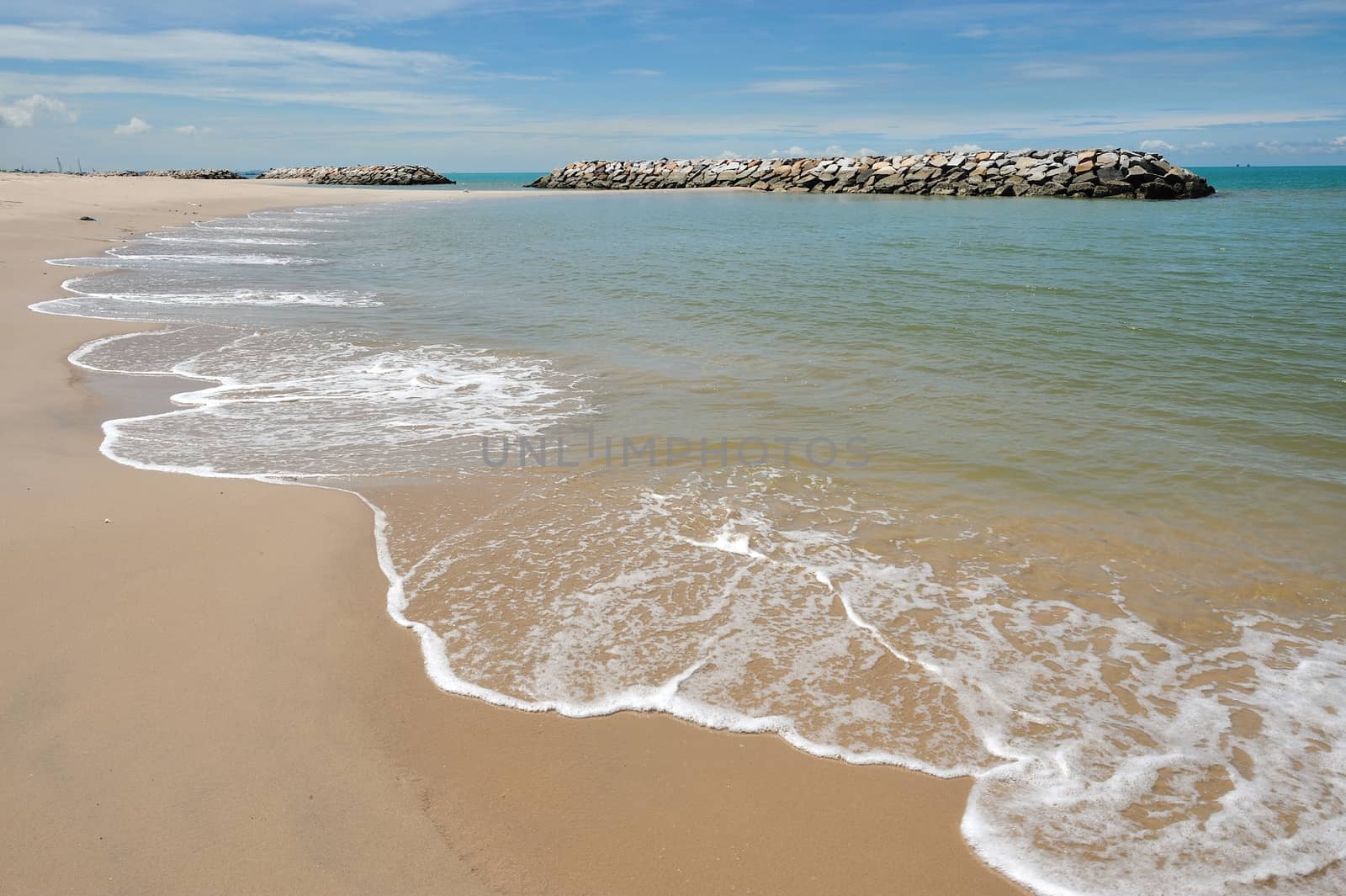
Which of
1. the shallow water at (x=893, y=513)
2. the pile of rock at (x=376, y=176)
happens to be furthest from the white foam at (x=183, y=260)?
the pile of rock at (x=376, y=176)

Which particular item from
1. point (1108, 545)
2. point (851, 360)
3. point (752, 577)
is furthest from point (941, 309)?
point (752, 577)

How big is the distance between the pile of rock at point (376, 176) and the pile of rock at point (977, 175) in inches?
1385

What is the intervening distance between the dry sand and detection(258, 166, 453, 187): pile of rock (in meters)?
87.5

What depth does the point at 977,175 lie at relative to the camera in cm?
4553

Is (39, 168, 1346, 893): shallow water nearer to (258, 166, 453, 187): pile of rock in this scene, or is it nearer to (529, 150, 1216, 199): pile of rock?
(529, 150, 1216, 199): pile of rock

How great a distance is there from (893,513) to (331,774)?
3.66 meters

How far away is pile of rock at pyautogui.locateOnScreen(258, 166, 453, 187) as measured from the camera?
8506 cm

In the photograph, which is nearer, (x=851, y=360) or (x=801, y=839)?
(x=801, y=839)

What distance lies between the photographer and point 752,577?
4.42 meters

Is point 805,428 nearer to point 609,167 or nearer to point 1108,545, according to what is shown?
point 1108,545

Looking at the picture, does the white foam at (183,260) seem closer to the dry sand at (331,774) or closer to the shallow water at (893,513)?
the shallow water at (893,513)

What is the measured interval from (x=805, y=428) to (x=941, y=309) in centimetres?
655

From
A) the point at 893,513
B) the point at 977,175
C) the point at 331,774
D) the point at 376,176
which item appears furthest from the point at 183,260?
the point at 376,176

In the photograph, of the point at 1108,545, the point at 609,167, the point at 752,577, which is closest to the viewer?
the point at 752,577
